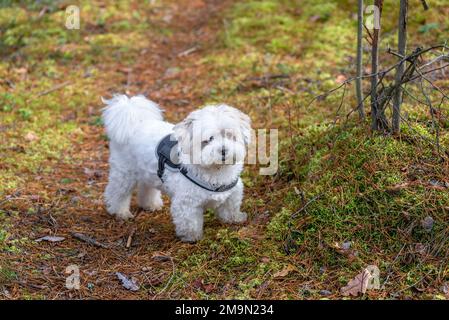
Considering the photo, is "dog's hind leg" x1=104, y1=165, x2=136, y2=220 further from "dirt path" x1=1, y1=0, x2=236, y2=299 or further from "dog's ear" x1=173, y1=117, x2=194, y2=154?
"dog's ear" x1=173, y1=117, x2=194, y2=154

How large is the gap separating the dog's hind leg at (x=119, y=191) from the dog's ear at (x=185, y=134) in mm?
1137

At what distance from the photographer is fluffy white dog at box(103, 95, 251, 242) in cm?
471

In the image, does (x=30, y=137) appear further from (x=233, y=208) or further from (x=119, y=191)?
(x=233, y=208)

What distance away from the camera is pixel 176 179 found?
16.7 feet

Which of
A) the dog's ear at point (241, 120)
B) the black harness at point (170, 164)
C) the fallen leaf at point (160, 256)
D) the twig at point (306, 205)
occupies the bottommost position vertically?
the fallen leaf at point (160, 256)

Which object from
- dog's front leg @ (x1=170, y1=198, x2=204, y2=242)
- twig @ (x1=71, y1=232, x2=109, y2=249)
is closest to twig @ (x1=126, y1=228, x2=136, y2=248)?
twig @ (x1=71, y1=232, x2=109, y2=249)

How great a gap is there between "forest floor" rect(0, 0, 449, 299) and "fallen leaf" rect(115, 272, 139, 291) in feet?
0.18

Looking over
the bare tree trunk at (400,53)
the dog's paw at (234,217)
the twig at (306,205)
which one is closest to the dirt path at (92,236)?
the dog's paw at (234,217)

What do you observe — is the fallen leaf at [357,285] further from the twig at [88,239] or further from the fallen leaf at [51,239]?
the fallen leaf at [51,239]

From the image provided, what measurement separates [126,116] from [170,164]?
2.77ft

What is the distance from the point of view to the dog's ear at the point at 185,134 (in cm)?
481

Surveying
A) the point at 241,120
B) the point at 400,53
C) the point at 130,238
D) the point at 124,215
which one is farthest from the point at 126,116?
the point at 400,53

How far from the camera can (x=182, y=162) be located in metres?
5.00
